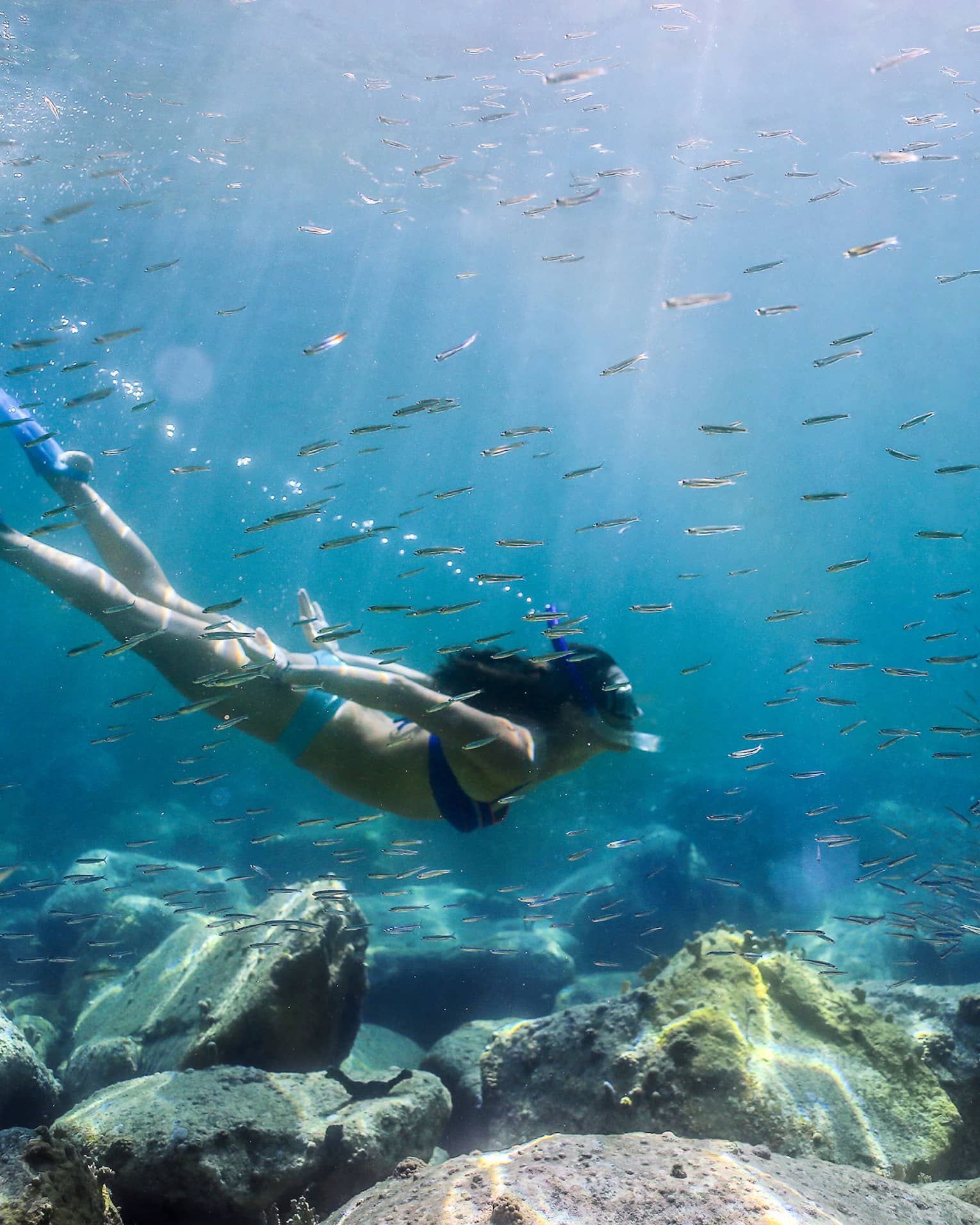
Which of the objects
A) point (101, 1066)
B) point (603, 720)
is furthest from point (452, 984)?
point (603, 720)

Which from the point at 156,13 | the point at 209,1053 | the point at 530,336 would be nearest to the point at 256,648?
the point at 209,1053

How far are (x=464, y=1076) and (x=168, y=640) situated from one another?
15.4 feet

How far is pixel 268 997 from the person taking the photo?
5.11m

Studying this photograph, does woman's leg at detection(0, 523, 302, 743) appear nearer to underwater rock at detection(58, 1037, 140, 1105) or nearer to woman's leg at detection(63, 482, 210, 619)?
woman's leg at detection(63, 482, 210, 619)

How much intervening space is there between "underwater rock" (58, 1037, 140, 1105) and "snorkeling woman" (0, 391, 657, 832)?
3205mm

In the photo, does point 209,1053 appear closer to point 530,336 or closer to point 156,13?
point 156,13

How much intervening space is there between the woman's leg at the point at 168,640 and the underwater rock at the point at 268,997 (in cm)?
169

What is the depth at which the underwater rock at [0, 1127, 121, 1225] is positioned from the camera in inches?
86.7

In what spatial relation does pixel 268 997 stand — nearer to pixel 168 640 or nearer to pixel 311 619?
pixel 168 640

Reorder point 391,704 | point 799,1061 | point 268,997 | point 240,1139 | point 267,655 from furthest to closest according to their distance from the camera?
point 268,997
point 267,655
point 799,1061
point 391,704
point 240,1139

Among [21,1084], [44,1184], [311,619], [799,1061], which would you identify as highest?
[311,619]

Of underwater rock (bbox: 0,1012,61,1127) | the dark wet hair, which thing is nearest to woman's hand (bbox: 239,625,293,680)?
the dark wet hair

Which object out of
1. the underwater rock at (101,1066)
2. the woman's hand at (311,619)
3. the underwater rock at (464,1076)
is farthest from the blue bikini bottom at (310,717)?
the underwater rock at (101,1066)

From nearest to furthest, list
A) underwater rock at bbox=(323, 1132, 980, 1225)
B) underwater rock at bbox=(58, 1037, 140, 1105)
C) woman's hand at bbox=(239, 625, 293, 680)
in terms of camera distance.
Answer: underwater rock at bbox=(323, 1132, 980, 1225), woman's hand at bbox=(239, 625, 293, 680), underwater rock at bbox=(58, 1037, 140, 1105)
